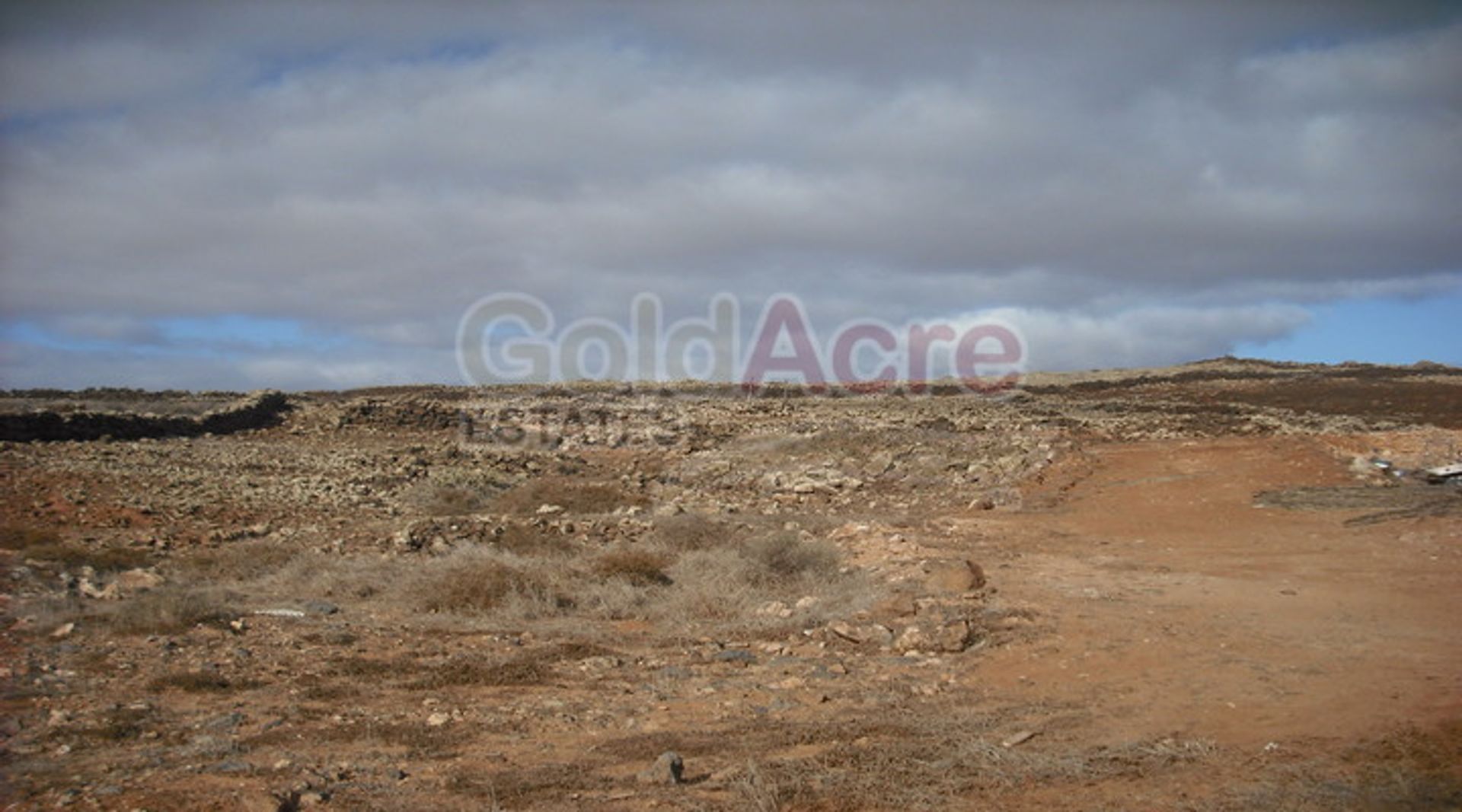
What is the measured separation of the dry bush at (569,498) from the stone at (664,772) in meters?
10.7

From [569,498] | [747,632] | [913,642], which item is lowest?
[747,632]

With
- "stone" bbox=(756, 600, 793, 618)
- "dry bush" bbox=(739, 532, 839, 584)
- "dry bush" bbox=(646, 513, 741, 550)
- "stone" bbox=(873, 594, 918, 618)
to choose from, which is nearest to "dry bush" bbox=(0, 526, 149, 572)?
"dry bush" bbox=(646, 513, 741, 550)

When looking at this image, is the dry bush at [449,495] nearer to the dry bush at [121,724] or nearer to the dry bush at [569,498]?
the dry bush at [569,498]

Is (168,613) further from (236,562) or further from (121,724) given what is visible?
(121,724)

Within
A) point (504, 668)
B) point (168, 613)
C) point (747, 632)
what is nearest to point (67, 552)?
point (168, 613)

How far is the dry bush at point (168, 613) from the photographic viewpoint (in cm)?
839

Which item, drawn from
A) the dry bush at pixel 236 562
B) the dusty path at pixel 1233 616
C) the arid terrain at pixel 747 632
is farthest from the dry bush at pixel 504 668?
the dry bush at pixel 236 562

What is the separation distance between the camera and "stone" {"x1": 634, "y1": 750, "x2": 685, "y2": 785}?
199 inches

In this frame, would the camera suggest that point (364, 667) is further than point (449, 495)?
No

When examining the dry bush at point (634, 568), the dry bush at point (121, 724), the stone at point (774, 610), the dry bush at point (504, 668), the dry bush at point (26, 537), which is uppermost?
the dry bush at point (26, 537)

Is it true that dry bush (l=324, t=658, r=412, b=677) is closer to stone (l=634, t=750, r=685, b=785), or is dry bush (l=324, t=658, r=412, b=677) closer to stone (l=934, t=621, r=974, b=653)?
stone (l=634, t=750, r=685, b=785)

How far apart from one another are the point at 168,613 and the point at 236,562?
2.67m

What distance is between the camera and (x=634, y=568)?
10.4 metres

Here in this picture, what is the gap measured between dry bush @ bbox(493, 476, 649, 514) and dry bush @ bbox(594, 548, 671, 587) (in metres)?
5.25
